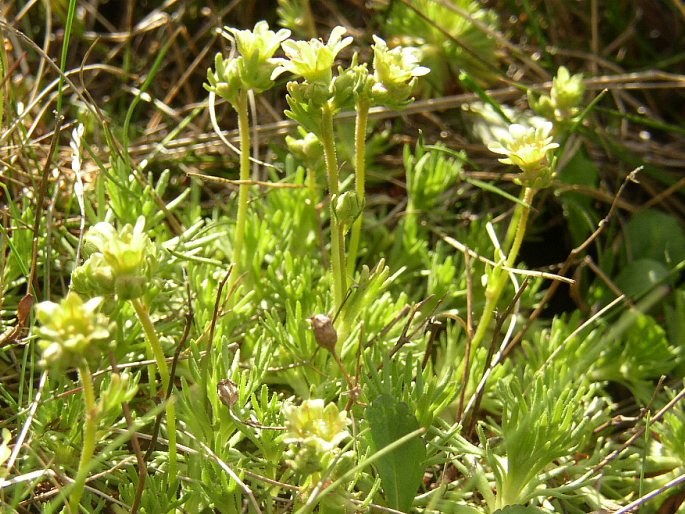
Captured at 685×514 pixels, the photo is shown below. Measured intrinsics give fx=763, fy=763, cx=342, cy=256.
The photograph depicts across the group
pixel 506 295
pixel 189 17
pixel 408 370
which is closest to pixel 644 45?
pixel 506 295

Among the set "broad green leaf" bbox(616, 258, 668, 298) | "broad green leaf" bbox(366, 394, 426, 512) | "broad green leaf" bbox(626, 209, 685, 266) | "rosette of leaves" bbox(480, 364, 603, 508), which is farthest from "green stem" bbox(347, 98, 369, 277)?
"broad green leaf" bbox(626, 209, 685, 266)

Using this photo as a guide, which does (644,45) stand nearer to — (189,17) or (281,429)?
(189,17)

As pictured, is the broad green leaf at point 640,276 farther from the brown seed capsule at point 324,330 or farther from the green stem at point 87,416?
the green stem at point 87,416

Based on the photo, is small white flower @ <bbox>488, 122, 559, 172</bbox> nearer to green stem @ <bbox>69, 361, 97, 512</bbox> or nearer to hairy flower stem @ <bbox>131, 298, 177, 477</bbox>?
hairy flower stem @ <bbox>131, 298, 177, 477</bbox>

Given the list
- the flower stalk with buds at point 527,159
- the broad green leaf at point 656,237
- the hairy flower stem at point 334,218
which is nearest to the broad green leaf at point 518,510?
the flower stalk with buds at point 527,159

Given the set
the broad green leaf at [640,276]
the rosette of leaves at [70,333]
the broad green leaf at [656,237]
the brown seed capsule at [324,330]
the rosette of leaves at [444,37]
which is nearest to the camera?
the rosette of leaves at [70,333]

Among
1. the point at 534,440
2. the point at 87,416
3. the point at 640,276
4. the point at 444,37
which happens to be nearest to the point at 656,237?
the point at 640,276
